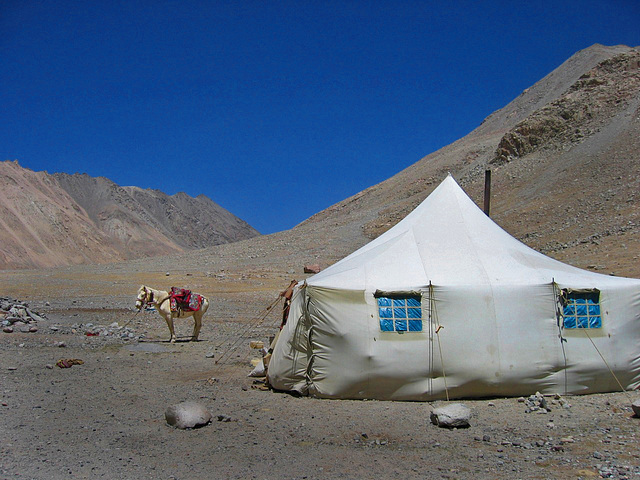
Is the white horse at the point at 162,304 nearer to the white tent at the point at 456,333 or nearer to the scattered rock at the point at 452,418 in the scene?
the white tent at the point at 456,333

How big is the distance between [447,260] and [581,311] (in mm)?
2552

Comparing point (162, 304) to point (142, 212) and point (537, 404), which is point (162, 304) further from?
point (142, 212)

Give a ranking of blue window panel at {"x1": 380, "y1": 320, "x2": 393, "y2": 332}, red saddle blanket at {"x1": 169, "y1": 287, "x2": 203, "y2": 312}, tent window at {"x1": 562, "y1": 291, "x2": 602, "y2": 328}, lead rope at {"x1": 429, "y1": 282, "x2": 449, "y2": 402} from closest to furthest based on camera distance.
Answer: lead rope at {"x1": 429, "y1": 282, "x2": 449, "y2": 402} < blue window panel at {"x1": 380, "y1": 320, "x2": 393, "y2": 332} < tent window at {"x1": 562, "y1": 291, "x2": 602, "y2": 328} < red saddle blanket at {"x1": 169, "y1": 287, "x2": 203, "y2": 312}

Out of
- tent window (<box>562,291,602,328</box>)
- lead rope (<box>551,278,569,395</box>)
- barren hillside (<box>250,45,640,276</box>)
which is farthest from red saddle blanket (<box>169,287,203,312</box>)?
barren hillside (<box>250,45,640,276</box>)

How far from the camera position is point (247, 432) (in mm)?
7801

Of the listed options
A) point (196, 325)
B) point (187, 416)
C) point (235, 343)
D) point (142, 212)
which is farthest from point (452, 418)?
point (142, 212)

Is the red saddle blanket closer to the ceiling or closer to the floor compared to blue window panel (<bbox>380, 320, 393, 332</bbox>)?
closer to the ceiling

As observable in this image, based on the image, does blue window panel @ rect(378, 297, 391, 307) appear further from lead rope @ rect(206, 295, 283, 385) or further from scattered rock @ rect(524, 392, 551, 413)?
scattered rock @ rect(524, 392, 551, 413)

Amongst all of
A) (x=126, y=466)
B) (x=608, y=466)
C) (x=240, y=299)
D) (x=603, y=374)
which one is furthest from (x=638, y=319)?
(x=240, y=299)

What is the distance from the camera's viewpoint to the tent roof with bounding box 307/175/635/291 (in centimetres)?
1027

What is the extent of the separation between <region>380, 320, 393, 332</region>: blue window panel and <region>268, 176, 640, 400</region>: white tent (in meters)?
0.02

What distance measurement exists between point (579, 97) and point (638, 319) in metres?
59.4

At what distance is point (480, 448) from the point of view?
7191 millimetres

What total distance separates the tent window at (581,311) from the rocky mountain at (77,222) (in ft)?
262
